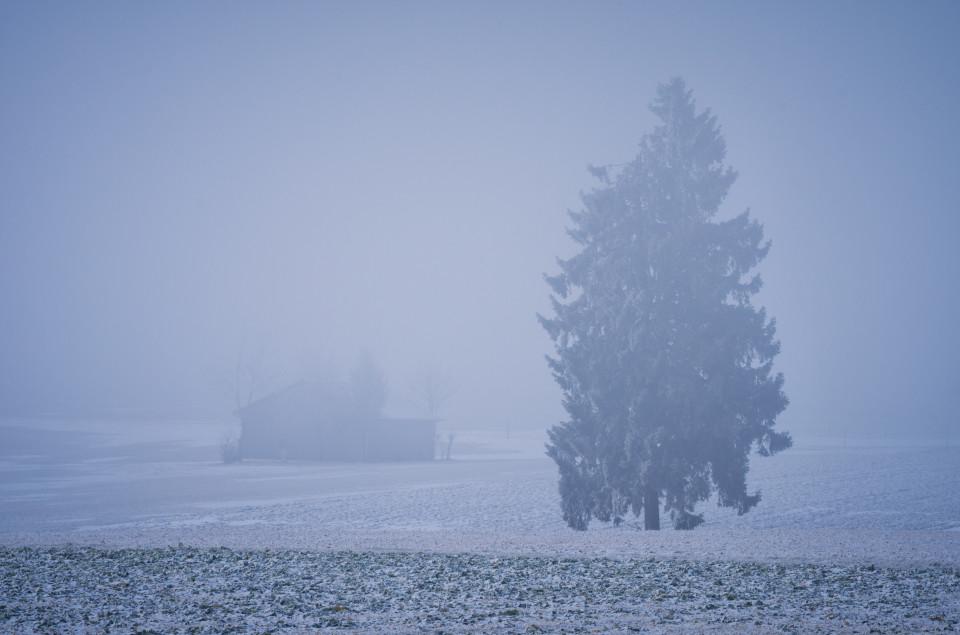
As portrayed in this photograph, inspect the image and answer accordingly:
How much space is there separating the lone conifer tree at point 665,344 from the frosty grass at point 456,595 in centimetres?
812

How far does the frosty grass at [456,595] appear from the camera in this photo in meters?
9.27

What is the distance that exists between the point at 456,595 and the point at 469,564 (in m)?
2.77

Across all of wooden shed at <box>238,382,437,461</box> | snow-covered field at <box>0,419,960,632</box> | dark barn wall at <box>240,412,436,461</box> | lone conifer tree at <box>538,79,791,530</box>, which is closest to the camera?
snow-covered field at <box>0,419,960,632</box>

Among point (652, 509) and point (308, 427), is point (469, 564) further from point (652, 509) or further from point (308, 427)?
point (308, 427)

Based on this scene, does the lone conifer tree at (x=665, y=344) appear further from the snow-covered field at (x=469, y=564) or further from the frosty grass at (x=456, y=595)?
the frosty grass at (x=456, y=595)

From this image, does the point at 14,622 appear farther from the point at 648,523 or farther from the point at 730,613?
the point at 648,523

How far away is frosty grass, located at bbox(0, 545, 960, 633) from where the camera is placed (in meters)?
9.27

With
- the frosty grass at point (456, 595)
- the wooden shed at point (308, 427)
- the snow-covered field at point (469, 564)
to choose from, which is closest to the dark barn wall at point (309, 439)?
the wooden shed at point (308, 427)

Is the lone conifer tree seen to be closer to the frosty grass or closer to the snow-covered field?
the snow-covered field

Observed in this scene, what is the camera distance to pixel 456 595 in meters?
11.0

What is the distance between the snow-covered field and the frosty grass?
5cm

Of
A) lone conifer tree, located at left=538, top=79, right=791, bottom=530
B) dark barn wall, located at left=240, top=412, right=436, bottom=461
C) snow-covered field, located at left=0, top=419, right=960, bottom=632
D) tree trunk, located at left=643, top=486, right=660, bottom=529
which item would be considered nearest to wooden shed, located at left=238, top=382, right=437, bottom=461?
dark barn wall, located at left=240, top=412, right=436, bottom=461

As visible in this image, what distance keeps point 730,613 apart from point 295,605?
21.8 ft

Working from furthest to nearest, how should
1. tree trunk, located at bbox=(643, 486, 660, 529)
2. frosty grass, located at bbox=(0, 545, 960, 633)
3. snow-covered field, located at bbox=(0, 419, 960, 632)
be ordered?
tree trunk, located at bbox=(643, 486, 660, 529) < snow-covered field, located at bbox=(0, 419, 960, 632) < frosty grass, located at bbox=(0, 545, 960, 633)
